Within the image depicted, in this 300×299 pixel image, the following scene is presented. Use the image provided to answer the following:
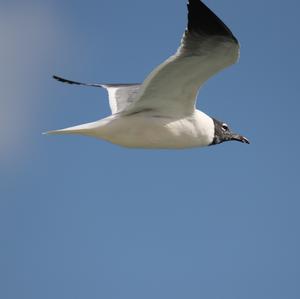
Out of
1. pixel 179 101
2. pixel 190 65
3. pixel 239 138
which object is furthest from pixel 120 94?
pixel 190 65

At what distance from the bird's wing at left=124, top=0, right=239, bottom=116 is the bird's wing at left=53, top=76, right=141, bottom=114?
92 centimetres

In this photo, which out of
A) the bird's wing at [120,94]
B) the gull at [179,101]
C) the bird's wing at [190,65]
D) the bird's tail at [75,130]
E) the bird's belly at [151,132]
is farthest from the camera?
the bird's wing at [120,94]

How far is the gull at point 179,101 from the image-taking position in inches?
332

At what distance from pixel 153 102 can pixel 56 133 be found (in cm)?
126

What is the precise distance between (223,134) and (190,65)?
2.34 meters

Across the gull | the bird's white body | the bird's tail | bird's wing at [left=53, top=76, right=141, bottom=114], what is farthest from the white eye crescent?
the bird's tail

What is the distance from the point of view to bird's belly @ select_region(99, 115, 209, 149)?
9.54m

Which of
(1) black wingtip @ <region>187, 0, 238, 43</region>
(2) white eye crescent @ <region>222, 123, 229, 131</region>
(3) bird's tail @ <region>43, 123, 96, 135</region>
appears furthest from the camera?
(2) white eye crescent @ <region>222, 123, 229, 131</region>

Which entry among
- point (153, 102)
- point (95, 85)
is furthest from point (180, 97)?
point (95, 85)

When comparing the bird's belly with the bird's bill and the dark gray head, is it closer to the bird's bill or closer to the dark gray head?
the dark gray head

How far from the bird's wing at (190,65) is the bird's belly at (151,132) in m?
0.13

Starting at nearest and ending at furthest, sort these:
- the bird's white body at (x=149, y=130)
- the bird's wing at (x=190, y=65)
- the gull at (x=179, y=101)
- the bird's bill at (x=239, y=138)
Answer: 1. the bird's wing at (x=190, y=65)
2. the gull at (x=179, y=101)
3. the bird's white body at (x=149, y=130)
4. the bird's bill at (x=239, y=138)

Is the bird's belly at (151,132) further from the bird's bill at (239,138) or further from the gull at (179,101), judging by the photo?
the bird's bill at (239,138)

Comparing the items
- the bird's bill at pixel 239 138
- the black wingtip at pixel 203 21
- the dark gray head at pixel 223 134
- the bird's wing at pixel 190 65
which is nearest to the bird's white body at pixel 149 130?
the bird's wing at pixel 190 65
